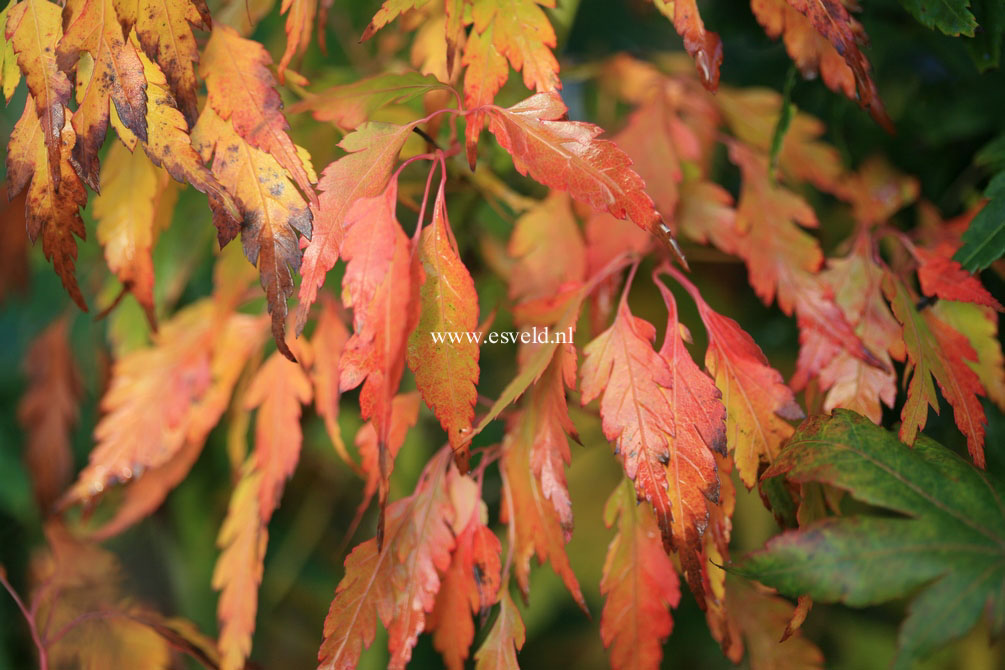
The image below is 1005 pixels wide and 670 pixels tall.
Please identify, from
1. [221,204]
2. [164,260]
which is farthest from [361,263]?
[164,260]

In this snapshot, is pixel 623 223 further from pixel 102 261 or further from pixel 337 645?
pixel 102 261

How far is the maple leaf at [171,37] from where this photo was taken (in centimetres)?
37

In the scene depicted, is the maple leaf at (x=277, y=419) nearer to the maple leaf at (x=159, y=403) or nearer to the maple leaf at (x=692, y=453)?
the maple leaf at (x=159, y=403)

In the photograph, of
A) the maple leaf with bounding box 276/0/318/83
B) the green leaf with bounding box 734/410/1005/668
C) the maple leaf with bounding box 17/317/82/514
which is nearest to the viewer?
the green leaf with bounding box 734/410/1005/668

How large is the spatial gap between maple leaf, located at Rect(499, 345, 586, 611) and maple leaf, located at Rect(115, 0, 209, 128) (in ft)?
0.84

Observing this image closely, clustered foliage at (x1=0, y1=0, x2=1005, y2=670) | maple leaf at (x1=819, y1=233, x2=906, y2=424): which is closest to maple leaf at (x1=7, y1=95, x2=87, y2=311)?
clustered foliage at (x1=0, y1=0, x2=1005, y2=670)

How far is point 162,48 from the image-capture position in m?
0.37

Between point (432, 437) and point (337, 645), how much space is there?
0.48 m

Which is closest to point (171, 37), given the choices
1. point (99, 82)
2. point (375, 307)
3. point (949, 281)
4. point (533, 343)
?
point (99, 82)

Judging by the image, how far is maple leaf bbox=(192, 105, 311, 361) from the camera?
1.16ft

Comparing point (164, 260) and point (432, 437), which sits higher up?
point (164, 260)

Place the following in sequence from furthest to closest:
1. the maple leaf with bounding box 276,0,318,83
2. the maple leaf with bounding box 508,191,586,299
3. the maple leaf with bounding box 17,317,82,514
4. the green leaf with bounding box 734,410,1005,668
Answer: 1. the maple leaf with bounding box 17,317,82,514
2. the maple leaf with bounding box 508,191,586,299
3. the maple leaf with bounding box 276,0,318,83
4. the green leaf with bounding box 734,410,1005,668

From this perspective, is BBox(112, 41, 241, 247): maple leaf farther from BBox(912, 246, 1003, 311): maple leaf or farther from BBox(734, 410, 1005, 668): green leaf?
BBox(912, 246, 1003, 311): maple leaf

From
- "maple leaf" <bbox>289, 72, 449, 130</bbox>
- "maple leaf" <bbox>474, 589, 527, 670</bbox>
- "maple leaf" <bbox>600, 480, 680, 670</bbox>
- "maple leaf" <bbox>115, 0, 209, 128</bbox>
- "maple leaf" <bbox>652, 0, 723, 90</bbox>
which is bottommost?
"maple leaf" <bbox>474, 589, 527, 670</bbox>
